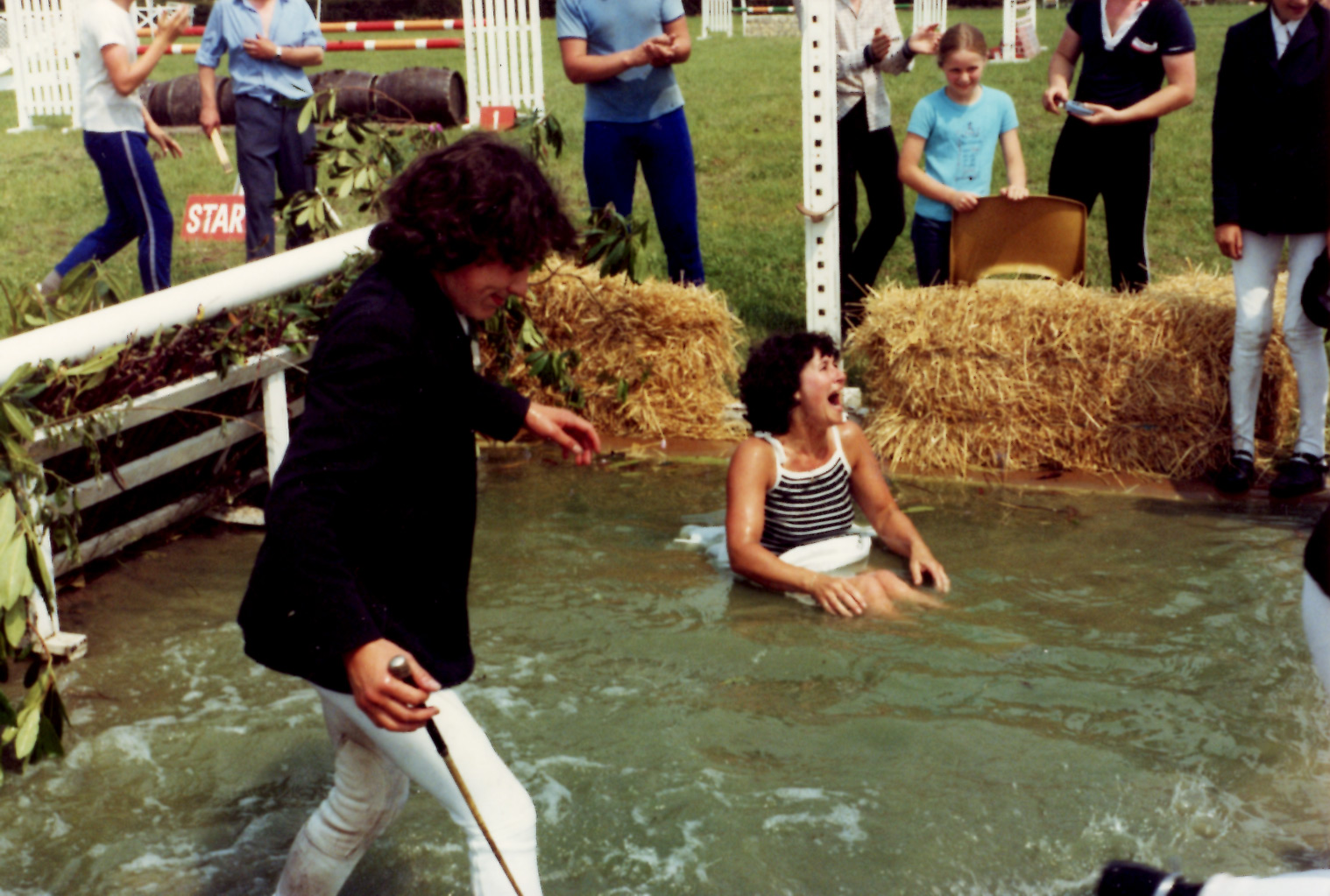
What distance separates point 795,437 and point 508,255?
2698mm

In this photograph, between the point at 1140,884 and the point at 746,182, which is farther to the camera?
the point at 746,182

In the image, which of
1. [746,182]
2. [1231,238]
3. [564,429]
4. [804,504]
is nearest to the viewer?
[564,429]

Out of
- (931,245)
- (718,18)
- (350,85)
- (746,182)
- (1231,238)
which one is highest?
(718,18)

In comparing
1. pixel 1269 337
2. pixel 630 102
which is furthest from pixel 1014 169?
pixel 630 102

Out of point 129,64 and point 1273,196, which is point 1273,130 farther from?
point 129,64

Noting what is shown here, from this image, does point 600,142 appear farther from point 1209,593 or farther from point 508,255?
point 508,255

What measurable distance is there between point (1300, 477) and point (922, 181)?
2.09 m

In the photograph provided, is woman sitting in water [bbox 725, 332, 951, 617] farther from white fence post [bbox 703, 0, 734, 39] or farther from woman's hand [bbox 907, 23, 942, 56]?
white fence post [bbox 703, 0, 734, 39]

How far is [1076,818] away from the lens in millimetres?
3580

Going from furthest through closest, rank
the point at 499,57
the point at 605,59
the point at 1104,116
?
the point at 499,57 → the point at 605,59 → the point at 1104,116

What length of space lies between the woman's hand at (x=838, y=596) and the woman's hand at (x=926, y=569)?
246 mm

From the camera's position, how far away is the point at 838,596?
476 cm

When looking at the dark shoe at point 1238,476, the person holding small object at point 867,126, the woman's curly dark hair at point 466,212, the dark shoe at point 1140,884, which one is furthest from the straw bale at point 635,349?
the dark shoe at point 1140,884

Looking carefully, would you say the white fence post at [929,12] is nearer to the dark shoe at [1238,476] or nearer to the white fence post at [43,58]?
the white fence post at [43,58]
